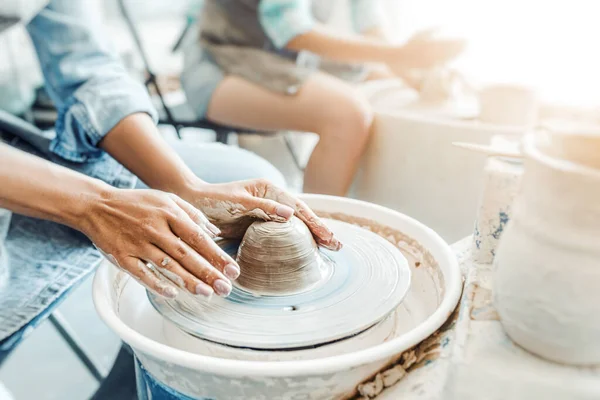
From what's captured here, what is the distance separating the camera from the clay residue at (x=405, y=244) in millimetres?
864

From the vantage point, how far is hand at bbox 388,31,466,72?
5.82 feet

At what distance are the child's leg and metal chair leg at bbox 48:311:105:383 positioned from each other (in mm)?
834

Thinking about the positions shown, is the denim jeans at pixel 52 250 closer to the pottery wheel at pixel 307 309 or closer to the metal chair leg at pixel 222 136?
the pottery wheel at pixel 307 309

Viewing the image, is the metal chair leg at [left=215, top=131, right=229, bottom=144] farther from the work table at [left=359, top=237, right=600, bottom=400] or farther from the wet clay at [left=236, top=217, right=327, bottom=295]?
the work table at [left=359, top=237, right=600, bottom=400]

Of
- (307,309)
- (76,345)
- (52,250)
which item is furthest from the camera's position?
(76,345)

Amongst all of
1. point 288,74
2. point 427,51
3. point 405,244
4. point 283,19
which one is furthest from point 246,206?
point 427,51

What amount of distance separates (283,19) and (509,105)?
0.75 metres

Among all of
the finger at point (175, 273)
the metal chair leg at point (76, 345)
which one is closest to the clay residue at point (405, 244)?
the finger at point (175, 273)

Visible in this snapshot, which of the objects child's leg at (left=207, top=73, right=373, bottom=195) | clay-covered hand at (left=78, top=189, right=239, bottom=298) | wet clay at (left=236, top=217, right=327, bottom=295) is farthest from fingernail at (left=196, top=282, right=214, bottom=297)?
child's leg at (left=207, top=73, right=373, bottom=195)

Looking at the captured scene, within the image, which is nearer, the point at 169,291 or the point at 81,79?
the point at 169,291

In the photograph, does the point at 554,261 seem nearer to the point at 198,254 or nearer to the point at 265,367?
the point at 265,367

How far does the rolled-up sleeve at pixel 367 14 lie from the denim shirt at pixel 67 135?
1.33m

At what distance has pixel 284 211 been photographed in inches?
31.2

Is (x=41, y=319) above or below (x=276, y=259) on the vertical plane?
below
